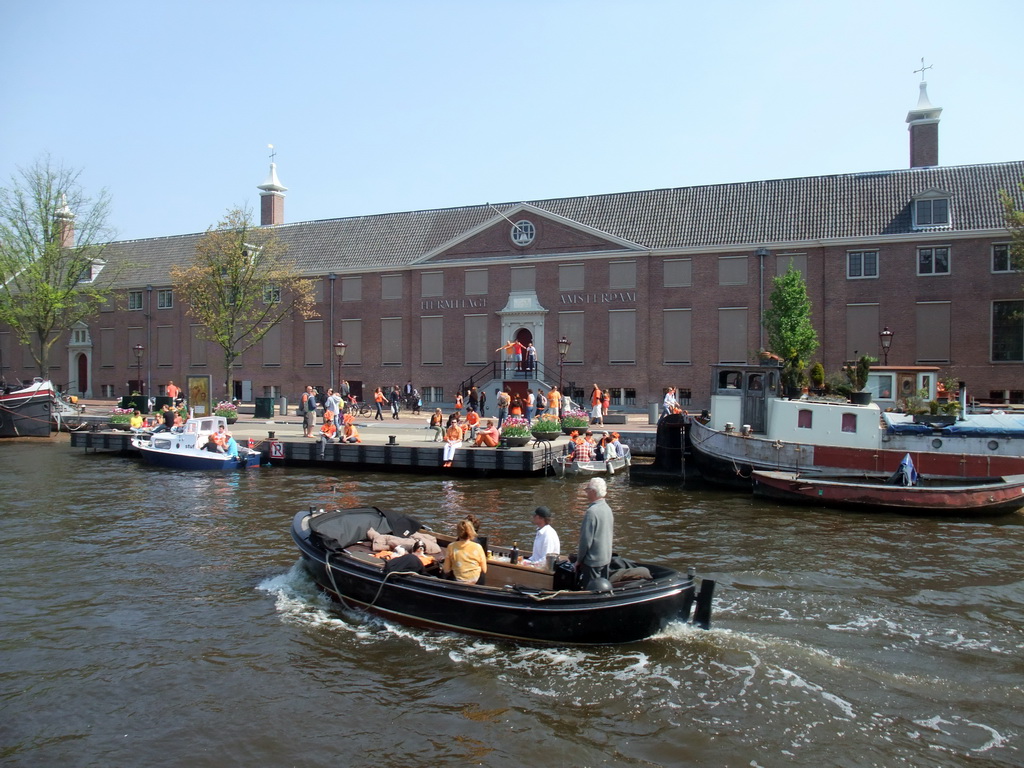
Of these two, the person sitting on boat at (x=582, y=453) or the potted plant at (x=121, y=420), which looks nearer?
the person sitting on boat at (x=582, y=453)

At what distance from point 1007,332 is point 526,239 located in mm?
23959

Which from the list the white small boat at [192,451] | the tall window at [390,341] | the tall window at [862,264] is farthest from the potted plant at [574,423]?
the tall window at [390,341]

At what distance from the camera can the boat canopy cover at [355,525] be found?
497 inches

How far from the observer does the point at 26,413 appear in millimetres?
38438

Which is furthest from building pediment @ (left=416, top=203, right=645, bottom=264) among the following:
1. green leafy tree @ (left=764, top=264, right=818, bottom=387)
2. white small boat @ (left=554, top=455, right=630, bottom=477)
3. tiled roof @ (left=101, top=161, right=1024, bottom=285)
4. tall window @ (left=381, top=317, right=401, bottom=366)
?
white small boat @ (left=554, top=455, right=630, bottom=477)

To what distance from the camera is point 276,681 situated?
30.9 feet

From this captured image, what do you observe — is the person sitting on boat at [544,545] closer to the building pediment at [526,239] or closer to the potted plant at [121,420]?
the potted plant at [121,420]

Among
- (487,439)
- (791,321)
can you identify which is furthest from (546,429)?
(791,321)

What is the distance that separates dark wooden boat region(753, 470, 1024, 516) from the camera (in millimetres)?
18844

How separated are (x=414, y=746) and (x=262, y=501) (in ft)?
47.3

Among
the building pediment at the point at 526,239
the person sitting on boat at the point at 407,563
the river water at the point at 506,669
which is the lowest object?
the river water at the point at 506,669

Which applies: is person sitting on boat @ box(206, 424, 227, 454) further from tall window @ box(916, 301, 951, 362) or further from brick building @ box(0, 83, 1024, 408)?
tall window @ box(916, 301, 951, 362)

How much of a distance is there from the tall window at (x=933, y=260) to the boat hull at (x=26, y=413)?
42.7m

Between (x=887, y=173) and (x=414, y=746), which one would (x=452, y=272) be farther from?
(x=414, y=746)
